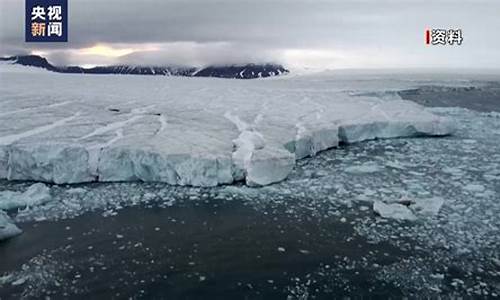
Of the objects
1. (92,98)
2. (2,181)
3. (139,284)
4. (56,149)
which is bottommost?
(139,284)

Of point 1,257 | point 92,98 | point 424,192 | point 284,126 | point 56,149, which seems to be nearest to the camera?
point 1,257

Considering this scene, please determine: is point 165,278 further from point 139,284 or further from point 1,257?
point 1,257

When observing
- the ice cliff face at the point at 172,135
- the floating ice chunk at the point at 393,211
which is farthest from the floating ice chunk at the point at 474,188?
the ice cliff face at the point at 172,135

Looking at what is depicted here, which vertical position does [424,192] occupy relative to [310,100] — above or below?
below

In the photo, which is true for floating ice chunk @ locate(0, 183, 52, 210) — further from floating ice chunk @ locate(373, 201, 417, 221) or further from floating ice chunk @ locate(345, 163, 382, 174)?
floating ice chunk @ locate(345, 163, 382, 174)

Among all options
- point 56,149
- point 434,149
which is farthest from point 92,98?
point 434,149

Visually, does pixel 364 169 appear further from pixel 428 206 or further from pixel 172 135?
pixel 172 135

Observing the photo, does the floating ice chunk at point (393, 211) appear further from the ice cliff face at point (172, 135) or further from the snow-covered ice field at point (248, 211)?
the ice cliff face at point (172, 135)
